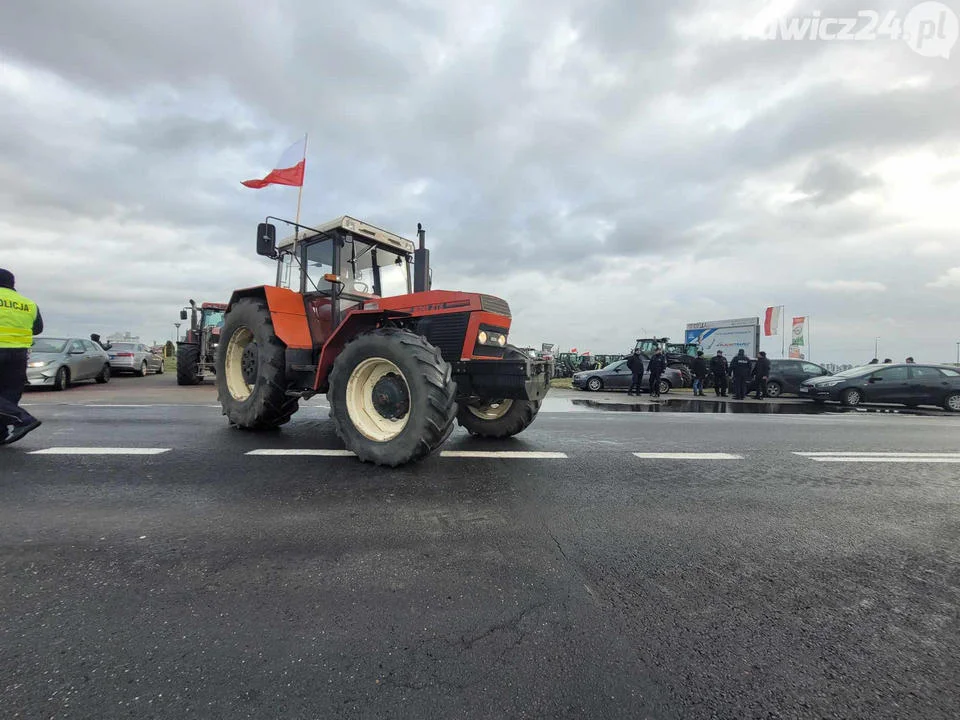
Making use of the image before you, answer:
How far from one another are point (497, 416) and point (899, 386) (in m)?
13.9

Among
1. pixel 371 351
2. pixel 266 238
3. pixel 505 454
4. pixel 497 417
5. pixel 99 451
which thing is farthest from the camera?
pixel 497 417

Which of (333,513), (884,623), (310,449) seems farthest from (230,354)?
(884,623)

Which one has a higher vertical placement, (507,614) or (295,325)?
(295,325)

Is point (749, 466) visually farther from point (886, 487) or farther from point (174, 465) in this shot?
point (174, 465)

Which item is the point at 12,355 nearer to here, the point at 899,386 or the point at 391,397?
the point at 391,397

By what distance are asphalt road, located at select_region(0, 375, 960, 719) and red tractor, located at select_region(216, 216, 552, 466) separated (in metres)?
0.62

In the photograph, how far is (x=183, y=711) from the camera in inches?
52.4

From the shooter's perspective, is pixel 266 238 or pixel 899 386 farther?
pixel 899 386

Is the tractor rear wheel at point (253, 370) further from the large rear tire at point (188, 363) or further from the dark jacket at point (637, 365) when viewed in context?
the dark jacket at point (637, 365)

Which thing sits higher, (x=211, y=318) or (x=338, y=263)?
(x=211, y=318)

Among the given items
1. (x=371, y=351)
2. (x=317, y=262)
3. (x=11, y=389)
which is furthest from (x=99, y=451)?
(x=317, y=262)

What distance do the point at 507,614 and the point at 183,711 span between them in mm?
1103

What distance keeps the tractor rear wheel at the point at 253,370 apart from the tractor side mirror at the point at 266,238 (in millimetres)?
693

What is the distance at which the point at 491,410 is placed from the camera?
→ 19.4ft
